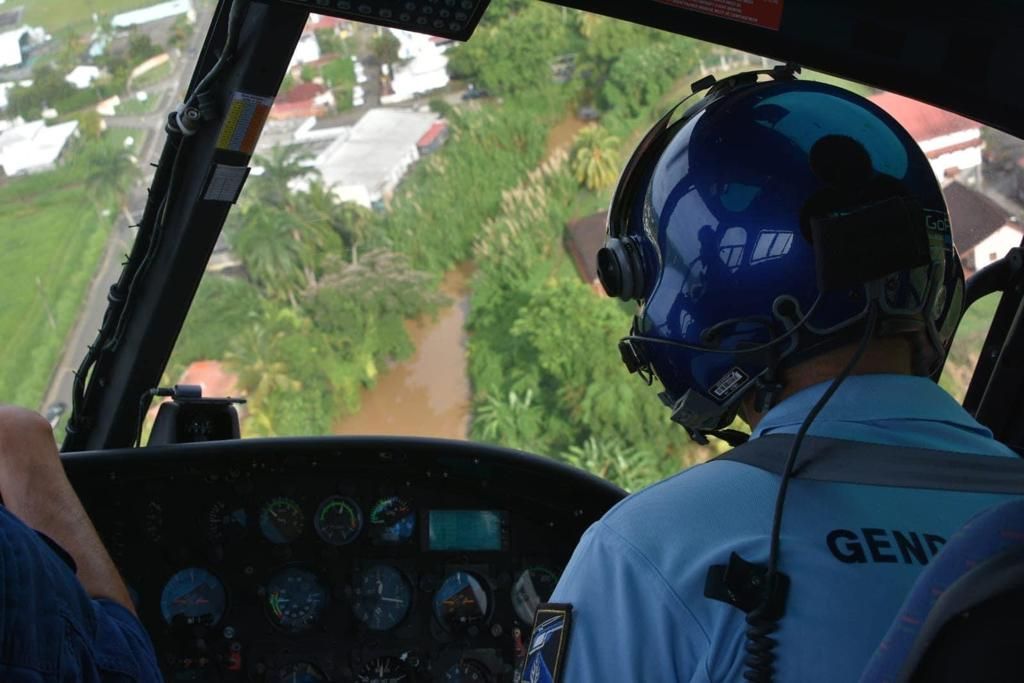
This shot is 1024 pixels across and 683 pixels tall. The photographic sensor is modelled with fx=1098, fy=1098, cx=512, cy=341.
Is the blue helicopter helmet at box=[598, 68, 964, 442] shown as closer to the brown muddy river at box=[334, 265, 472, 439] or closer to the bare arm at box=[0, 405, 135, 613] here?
the bare arm at box=[0, 405, 135, 613]

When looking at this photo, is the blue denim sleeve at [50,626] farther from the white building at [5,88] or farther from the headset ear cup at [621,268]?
the white building at [5,88]

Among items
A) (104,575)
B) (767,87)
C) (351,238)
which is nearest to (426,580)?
(104,575)

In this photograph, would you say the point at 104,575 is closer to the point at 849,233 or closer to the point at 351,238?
the point at 849,233

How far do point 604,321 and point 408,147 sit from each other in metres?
0.90

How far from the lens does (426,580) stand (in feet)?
7.84

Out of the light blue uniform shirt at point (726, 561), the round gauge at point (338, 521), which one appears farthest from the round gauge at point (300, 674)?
the light blue uniform shirt at point (726, 561)

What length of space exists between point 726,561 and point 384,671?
1.58 metres

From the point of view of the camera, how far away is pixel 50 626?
43.2 inches

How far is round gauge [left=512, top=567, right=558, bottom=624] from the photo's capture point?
2.42 metres

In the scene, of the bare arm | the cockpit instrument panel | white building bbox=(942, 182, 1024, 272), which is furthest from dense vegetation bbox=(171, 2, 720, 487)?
the cockpit instrument panel

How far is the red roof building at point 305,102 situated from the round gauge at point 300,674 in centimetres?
130

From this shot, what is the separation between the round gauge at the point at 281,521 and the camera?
7.64ft

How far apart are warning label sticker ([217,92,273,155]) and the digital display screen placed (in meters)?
0.90

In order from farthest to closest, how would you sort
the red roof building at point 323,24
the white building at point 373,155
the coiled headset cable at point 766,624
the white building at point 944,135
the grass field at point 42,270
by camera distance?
the white building at point 373,155
the grass field at point 42,270
the red roof building at point 323,24
the white building at point 944,135
the coiled headset cable at point 766,624
